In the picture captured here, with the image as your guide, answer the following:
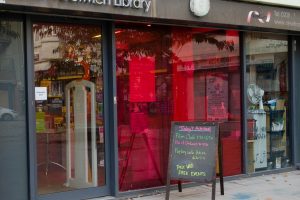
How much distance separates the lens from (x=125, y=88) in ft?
26.0

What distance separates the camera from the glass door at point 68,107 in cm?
714

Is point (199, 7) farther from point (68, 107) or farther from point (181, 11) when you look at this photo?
point (68, 107)

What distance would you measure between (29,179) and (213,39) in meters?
4.05

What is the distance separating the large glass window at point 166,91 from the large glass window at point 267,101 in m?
0.37

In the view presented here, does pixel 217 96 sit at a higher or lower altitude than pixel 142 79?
lower

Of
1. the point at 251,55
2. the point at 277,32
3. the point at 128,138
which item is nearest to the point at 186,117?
the point at 128,138

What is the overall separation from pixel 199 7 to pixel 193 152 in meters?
2.18

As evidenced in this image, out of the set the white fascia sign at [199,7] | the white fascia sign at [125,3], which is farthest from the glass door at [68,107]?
the white fascia sign at [199,7]

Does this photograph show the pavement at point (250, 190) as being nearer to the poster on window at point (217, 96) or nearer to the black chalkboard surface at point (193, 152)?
the black chalkboard surface at point (193, 152)

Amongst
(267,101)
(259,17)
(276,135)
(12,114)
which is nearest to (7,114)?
(12,114)

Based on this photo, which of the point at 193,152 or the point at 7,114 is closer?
the point at 7,114

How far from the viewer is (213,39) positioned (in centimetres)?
901

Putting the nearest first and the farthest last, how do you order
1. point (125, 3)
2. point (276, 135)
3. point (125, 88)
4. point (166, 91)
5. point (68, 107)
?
point (125, 3) < point (68, 107) < point (125, 88) < point (166, 91) < point (276, 135)

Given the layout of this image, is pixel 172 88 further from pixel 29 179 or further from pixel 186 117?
pixel 29 179
